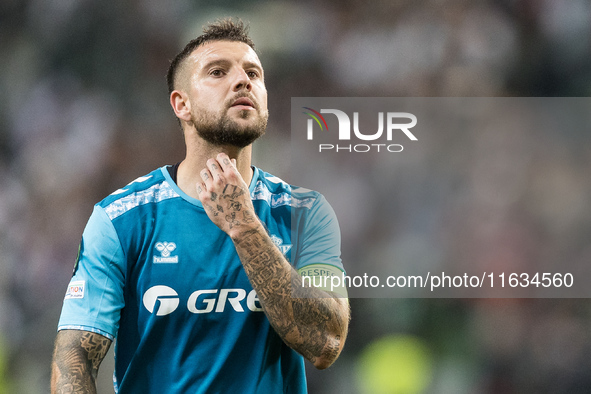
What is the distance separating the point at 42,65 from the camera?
201 inches

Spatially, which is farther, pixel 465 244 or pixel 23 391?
pixel 23 391

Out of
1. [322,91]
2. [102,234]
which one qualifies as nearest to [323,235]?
[102,234]

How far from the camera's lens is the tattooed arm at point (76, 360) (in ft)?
6.71

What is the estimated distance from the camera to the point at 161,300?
7.32 feet

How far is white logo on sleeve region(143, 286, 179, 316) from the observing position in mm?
2225

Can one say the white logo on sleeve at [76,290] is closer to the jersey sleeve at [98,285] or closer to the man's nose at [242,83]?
the jersey sleeve at [98,285]

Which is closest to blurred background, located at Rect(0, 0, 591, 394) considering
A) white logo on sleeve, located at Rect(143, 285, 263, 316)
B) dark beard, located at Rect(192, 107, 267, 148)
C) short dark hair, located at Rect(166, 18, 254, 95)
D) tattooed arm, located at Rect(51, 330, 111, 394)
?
short dark hair, located at Rect(166, 18, 254, 95)

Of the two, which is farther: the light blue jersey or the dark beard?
the dark beard

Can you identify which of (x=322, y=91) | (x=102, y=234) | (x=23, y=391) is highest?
(x=322, y=91)

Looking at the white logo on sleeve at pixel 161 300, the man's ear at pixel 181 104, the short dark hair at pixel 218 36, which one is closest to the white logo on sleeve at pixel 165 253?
the white logo on sleeve at pixel 161 300

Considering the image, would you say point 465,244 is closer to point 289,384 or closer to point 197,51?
point 289,384

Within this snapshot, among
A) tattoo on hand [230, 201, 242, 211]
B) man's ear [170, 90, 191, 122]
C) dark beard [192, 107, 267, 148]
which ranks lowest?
tattoo on hand [230, 201, 242, 211]

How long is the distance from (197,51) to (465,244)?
254cm

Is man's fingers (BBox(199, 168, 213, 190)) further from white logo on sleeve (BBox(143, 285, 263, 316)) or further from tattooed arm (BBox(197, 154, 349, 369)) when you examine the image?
white logo on sleeve (BBox(143, 285, 263, 316))
